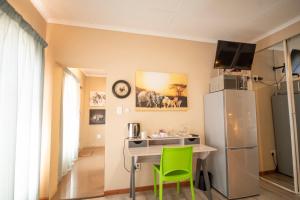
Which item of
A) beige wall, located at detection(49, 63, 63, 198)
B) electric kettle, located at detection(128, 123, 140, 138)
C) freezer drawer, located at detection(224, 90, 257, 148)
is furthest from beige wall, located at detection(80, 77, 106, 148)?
freezer drawer, located at detection(224, 90, 257, 148)

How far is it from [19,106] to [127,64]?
1629mm

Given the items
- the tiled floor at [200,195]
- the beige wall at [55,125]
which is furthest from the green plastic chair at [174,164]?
the beige wall at [55,125]

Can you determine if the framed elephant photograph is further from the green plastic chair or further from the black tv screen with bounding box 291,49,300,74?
the black tv screen with bounding box 291,49,300,74

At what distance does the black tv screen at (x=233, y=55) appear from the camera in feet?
9.19

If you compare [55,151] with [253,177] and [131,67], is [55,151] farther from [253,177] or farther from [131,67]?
[253,177]

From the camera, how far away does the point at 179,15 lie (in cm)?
243

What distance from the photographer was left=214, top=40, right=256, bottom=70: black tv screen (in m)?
2.80

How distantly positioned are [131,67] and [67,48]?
107cm

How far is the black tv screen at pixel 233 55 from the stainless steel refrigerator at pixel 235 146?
1.93ft

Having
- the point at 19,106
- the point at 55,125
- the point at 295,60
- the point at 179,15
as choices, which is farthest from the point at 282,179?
the point at 19,106

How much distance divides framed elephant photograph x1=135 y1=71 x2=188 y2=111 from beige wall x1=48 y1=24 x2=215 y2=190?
0.10 meters

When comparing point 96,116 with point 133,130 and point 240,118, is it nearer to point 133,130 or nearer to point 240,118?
point 133,130

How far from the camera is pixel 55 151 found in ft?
8.20

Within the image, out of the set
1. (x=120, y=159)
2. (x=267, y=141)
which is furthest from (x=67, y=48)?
(x=267, y=141)
